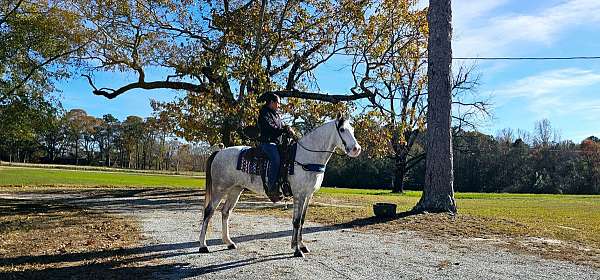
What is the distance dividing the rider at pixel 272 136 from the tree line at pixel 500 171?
49525 millimetres

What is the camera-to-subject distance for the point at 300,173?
25.9 ft

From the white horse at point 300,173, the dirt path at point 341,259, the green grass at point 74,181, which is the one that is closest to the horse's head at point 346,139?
the white horse at point 300,173

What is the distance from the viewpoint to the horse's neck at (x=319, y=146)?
791 cm

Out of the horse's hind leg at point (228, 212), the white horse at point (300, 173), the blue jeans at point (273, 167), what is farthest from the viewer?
the horse's hind leg at point (228, 212)

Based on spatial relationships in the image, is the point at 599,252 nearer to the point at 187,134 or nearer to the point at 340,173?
the point at 187,134

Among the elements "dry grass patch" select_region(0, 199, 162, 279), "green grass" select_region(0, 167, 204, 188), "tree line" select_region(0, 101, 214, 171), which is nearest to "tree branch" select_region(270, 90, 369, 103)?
"dry grass patch" select_region(0, 199, 162, 279)

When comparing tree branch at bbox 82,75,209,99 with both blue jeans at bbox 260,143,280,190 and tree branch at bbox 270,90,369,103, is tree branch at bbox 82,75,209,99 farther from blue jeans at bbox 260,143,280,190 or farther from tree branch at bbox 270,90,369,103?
blue jeans at bbox 260,143,280,190

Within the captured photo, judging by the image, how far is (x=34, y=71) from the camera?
16.5 m

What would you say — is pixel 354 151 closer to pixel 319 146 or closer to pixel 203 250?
pixel 319 146

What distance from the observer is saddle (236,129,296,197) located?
26.3 ft

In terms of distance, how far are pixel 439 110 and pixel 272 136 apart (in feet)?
24.6

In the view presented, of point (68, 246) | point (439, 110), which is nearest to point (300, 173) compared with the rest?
point (68, 246)

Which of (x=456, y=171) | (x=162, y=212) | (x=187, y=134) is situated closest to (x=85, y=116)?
(x=456, y=171)

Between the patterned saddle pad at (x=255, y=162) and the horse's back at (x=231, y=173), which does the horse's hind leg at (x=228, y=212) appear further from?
the patterned saddle pad at (x=255, y=162)
